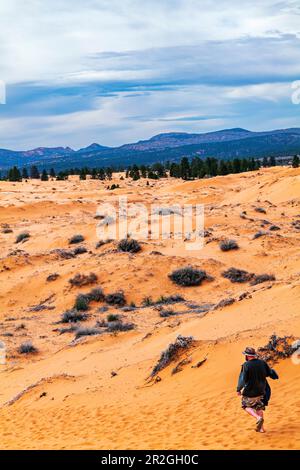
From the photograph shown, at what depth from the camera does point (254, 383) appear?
27.9ft

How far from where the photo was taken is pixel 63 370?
1602 centimetres

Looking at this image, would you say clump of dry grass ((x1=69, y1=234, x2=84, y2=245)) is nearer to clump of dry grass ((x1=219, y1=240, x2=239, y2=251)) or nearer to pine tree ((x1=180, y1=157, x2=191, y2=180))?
clump of dry grass ((x1=219, y1=240, x2=239, y2=251))

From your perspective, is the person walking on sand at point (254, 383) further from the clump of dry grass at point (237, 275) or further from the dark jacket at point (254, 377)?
the clump of dry grass at point (237, 275)

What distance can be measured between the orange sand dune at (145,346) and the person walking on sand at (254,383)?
0.48m

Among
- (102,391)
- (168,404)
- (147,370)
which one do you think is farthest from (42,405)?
(168,404)

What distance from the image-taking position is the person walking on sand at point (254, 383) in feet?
27.9

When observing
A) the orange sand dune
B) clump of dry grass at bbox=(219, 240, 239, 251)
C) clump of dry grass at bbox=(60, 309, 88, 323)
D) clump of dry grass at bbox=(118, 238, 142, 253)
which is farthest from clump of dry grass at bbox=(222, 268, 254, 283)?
clump of dry grass at bbox=(60, 309, 88, 323)

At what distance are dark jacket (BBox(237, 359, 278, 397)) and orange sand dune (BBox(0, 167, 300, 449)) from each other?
732 millimetres

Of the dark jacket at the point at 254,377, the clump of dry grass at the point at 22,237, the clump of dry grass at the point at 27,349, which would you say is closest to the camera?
the dark jacket at the point at 254,377

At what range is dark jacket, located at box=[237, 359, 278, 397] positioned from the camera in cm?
849

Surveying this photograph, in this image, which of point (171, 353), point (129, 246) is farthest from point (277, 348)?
point (129, 246)

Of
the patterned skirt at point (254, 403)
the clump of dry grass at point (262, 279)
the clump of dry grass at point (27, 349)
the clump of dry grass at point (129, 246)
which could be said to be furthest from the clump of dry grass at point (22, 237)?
the patterned skirt at point (254, 403)

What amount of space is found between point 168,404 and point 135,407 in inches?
31.1

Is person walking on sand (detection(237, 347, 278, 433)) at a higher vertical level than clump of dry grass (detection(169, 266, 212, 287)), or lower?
higher
